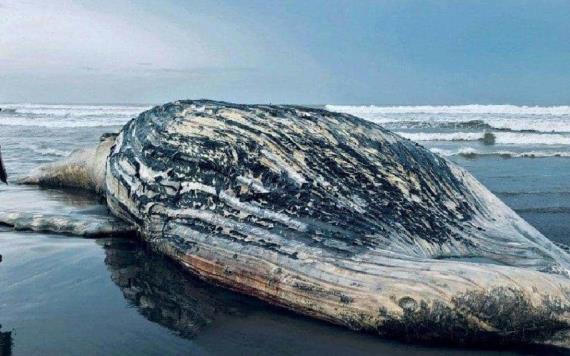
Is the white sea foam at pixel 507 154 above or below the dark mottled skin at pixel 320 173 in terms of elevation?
above

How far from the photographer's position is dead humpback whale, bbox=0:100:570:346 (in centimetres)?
324

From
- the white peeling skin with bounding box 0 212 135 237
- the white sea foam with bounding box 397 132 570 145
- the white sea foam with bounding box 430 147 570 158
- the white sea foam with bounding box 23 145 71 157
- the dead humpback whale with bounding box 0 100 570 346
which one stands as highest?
the white sea foam with bounding box 397 132 570 145

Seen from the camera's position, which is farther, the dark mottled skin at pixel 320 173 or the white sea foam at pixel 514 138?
the white sea foam at pixel 514 138

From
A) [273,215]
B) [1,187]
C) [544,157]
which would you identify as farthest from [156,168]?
[544,157]

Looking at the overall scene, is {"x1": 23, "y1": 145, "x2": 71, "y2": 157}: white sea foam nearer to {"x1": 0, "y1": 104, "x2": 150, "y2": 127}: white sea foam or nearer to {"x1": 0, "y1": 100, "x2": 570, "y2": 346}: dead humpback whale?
{"x1": 0, "y1": 100, "x2": 570, "y2": 346}: dead humpback whale

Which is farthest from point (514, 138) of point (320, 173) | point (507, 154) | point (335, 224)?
point (335, 224)

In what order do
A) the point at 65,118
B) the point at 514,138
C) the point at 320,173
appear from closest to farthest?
1. the point at 320,173
2. the point at 514,138
3. the point at 65,118

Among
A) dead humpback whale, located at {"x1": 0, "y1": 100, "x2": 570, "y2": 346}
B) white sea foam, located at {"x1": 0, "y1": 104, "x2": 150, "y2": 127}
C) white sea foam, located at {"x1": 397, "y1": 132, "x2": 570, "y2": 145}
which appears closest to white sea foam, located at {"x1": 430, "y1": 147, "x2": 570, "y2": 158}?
white sea foam, located at {"x1": 397, "y1": 132, "x2": 570, "y2": 145}

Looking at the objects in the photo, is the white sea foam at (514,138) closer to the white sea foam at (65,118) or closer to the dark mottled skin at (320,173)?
the dark mottled skin at (320,173)

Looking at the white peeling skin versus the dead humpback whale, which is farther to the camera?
the white peeling skin

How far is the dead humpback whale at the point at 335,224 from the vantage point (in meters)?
3.24

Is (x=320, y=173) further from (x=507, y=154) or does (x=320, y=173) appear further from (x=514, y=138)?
(x=514, y=138)

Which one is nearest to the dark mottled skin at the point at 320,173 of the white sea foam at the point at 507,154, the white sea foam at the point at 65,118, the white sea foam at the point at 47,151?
the white sea foam at the point at 47,151

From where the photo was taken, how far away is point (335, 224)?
398 centimetres
